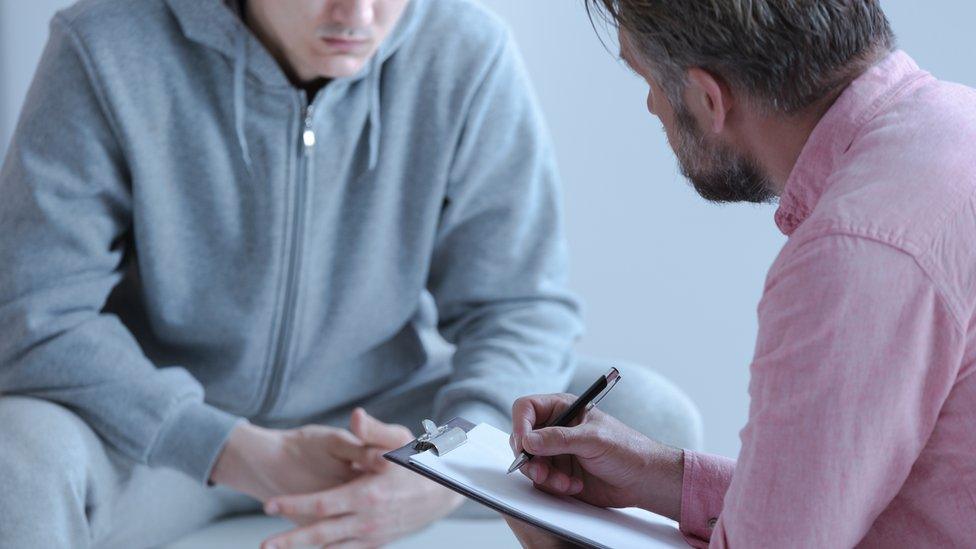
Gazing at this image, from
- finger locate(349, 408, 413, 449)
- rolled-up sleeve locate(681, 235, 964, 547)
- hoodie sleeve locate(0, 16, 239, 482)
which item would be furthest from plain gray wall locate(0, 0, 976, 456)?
rolled-up sleeve locate(681, 235, 964, 547)

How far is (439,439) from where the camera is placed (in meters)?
1.05

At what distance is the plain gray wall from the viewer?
207cm

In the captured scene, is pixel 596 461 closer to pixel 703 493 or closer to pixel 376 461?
pixel 703 493

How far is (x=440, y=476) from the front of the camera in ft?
3.24

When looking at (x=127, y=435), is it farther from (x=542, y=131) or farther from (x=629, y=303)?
(x=629, y=303)

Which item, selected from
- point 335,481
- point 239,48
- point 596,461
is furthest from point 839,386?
point 239,48

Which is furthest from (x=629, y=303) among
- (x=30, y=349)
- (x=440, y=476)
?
(x=440, y=476)

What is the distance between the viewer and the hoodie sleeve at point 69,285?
1489 mm

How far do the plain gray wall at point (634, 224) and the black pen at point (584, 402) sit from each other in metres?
1.00

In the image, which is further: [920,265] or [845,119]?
[845,119]

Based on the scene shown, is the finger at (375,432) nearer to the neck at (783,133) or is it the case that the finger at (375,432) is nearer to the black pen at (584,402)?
the black pen at (584,402)

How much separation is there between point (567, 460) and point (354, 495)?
0.42 meters

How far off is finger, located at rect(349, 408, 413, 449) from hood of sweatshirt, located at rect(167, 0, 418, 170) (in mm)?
356

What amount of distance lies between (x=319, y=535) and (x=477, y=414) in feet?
0.83
